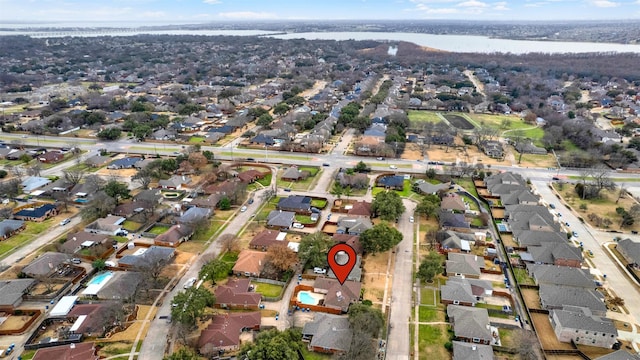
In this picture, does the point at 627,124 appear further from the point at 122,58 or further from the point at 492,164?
the point at 122,58

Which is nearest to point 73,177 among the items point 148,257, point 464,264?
point 148,257

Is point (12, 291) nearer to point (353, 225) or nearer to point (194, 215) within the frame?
point (194, 215)

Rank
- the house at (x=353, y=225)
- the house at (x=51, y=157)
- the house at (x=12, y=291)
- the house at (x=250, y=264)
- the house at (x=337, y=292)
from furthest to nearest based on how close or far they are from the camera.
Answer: the house at (x=51, y=157) → the house at (x=353, y=225) → the house at (x=250, y=264) → the house at (x=337, y=292) → the house at (x=12, y=291)

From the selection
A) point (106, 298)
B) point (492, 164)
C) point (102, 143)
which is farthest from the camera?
point (102, 143)

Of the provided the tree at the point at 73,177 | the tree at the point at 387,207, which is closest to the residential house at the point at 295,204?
the tree at the point at 387,207

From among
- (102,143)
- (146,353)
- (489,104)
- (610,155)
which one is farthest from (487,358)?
(489,104)

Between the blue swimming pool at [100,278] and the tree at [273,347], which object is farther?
the blue swimming pool at [100,278]

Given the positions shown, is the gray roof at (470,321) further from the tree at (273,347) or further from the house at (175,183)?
the house at (175,183)
